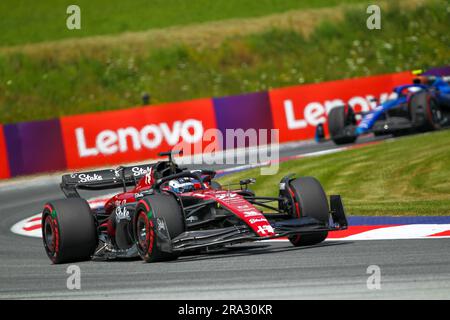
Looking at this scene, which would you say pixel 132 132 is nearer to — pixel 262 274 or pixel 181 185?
pixel 181 185

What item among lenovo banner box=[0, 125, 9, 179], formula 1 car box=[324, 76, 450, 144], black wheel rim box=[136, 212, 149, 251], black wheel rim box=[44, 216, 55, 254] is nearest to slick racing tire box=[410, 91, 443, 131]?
formula 1 car box=[324, 76, 450, 144]

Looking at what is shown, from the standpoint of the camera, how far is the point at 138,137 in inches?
1039

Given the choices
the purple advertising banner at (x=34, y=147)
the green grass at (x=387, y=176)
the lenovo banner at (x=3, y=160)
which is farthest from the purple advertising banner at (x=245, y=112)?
the lenovo banner at (x=3, y=160)

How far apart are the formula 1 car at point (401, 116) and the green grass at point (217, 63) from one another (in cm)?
1167

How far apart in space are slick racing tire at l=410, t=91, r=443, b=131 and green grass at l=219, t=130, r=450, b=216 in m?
1.25

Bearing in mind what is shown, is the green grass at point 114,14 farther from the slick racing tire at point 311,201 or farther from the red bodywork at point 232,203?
the slick racing tire at point 311,201

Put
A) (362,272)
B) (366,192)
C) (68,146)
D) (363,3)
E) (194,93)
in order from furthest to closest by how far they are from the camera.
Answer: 1. (363,3)
2. (194,93)
3. (68,146)
4. (366,192)
5. (362,272)

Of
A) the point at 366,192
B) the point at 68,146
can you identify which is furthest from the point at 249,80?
the point at 366,192

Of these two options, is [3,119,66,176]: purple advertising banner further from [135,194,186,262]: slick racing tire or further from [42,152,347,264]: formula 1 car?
[135,194,186,262]: slick racing tire

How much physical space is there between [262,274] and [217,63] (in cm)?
2925

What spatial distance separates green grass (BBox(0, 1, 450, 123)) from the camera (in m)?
36.3

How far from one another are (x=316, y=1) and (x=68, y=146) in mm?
20990
